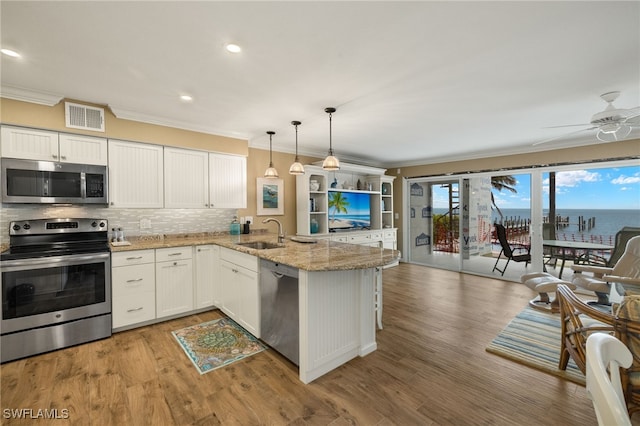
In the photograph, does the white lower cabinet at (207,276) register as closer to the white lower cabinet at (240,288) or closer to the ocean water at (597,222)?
the white lower cabinet at (240,288)

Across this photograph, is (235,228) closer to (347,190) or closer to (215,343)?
(215,343)

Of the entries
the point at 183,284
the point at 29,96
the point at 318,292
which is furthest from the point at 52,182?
the point at 318,292

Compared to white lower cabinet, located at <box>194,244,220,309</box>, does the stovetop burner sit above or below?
above

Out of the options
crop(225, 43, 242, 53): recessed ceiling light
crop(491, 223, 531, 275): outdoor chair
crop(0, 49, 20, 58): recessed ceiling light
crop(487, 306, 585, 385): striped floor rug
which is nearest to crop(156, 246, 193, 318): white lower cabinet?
crop(0, 49, 20, 58): recessed ceiling light

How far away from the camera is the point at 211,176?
4.06 meters

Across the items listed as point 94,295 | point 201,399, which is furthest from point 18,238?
point 201,399

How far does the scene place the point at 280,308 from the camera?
2.44 m

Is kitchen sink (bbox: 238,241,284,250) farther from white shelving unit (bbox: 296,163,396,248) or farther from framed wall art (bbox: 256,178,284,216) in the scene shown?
white shelving unit (bbox: 296,163,396,248)

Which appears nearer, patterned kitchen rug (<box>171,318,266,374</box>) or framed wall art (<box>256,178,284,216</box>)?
patterned kitchen rug (<box>171,318,266,374</box>)

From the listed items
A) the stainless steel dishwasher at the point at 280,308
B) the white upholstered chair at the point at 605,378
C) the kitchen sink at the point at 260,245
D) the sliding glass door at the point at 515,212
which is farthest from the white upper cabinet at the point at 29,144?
the sliding glass door at the point at 515,212

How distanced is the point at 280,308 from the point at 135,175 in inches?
100

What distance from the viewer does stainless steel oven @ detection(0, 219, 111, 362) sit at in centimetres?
248

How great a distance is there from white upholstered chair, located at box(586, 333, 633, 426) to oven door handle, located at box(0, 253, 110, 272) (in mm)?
3656

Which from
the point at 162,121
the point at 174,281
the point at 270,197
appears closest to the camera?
the point at 174,281
